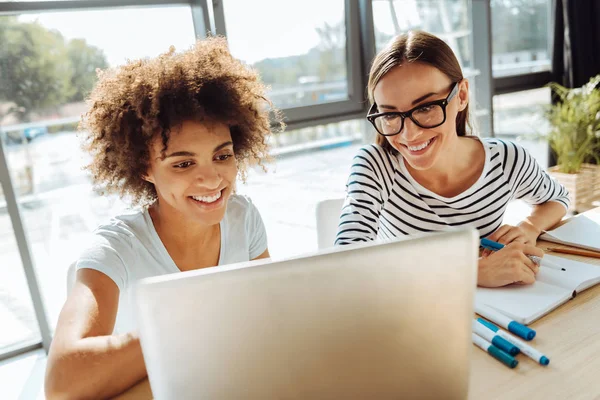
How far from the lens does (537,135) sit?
10.6ft

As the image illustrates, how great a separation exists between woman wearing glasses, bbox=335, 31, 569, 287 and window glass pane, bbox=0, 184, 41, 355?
1813mm

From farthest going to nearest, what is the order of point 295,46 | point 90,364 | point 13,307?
point 295,46, point 13,307, point 90,364

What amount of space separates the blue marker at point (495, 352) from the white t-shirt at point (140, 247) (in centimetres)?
66

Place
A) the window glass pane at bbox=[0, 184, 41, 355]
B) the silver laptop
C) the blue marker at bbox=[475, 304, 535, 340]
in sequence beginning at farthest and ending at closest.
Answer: the window glass pane at bbox=[0, 184, 41, 355] → the blue marker at bbox=[475, 304, 535, 340] → the silver laptop

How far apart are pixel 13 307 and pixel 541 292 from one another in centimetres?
246

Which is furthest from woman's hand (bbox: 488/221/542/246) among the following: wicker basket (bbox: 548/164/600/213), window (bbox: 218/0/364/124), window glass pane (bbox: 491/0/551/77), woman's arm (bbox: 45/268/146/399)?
window glass pane (bbox: 491/0/551/77)

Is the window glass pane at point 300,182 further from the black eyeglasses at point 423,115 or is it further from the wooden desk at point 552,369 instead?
the wooden desk at point 552,369

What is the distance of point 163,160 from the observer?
1062 millimetres

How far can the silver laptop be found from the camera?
18.8 inches

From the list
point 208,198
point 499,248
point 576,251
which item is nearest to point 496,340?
point 499,248

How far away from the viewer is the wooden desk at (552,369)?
2.27ft

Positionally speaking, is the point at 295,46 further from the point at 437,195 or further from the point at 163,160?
the point at 163,160

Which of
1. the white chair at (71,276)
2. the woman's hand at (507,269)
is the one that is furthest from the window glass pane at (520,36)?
the white chair at (71,276)

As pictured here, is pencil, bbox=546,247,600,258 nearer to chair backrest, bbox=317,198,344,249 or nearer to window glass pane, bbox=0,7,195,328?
chair backrest, bbox=317,198,344,249
